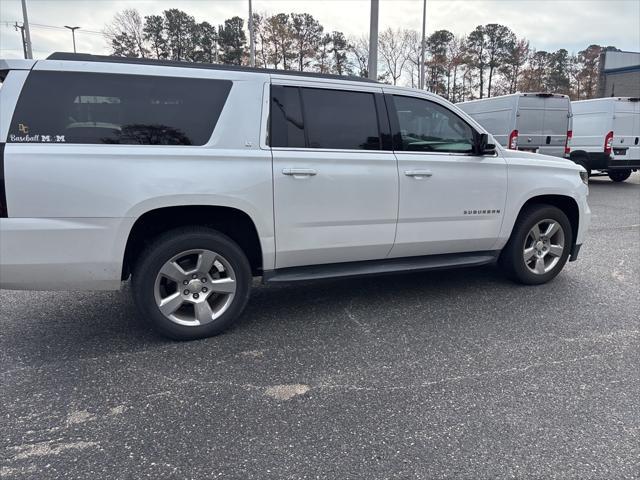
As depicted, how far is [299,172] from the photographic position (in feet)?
12.1

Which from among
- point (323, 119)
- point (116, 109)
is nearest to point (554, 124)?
point (323, 119)

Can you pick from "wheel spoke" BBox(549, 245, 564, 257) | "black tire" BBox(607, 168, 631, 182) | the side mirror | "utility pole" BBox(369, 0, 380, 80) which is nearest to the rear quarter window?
the side mirror

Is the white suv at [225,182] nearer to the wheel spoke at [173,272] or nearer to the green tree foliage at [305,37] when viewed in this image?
the wheel spoke at [173,272]

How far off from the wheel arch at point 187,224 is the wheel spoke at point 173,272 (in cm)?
24

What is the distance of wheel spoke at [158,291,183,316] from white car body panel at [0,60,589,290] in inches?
14.1

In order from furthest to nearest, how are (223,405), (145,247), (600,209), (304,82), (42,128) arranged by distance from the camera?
1. (600,209)
2. (304,82)
3. (145,247)
4. (42,128)
5. (223,405)

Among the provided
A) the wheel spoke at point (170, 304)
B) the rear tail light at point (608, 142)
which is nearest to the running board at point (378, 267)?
the wheel spoke at point (170, 304)

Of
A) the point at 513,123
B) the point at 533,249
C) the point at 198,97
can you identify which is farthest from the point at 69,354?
the point at 513,123

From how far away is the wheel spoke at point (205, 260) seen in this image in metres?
3.55

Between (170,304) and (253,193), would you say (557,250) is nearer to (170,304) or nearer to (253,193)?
(253,193)

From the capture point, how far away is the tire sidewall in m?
4.75

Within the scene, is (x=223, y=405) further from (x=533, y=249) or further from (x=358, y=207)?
(x=533, y=249)

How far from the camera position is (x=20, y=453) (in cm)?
237

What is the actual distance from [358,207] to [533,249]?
6.92ft
